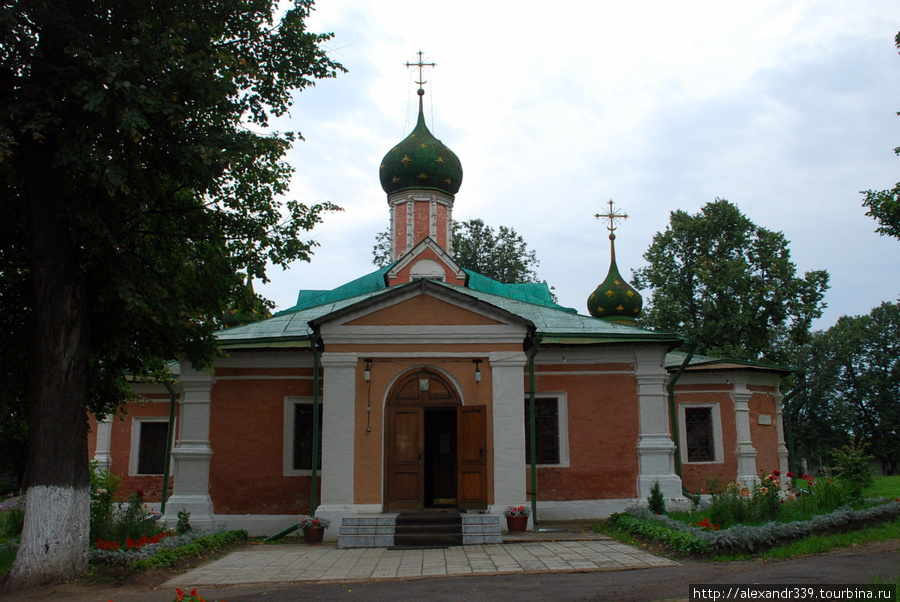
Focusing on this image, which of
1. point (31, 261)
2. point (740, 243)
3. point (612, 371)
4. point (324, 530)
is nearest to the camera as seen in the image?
point (31, 261)

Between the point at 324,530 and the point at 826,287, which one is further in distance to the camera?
A: the point at 826,287

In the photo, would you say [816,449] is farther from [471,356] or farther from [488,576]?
[488,576]

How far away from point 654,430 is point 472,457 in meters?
3.65

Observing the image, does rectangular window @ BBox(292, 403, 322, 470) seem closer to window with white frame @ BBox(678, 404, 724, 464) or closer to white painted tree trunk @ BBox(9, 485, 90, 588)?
white painted tree trunk @ BBox(9, 485, 90, 588)

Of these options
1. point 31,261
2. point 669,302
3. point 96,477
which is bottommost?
point 96,477

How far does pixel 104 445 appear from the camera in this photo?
1744 cm

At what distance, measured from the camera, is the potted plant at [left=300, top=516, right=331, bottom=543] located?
11773mm

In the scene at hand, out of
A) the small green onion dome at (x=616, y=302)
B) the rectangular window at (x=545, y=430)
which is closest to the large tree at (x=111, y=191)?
the rectangular window at (x=545, y=430)

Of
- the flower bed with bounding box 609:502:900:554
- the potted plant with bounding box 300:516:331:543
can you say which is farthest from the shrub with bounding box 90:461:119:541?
the flower bed with bounding box 609:502:900:554

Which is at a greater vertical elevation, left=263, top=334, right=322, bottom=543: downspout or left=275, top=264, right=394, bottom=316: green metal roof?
left=275, top=264, right=394, bottom=316: green metal roof

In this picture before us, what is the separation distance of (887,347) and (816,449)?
6.98 metres

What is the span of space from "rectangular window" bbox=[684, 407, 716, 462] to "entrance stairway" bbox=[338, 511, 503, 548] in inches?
272

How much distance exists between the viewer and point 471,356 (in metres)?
12.7

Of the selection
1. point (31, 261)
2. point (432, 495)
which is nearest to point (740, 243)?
point (432, 495)
